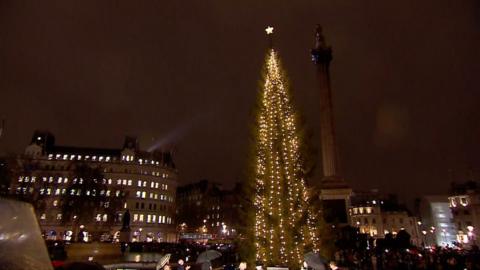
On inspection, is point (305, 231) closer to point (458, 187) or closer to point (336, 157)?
point (336, 157)

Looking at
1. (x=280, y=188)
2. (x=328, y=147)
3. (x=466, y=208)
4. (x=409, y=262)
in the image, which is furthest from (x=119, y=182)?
(x=466, y=208)

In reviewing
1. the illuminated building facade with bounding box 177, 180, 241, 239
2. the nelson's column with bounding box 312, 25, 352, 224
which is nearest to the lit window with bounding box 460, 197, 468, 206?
the nelson's column with bounding box 312, 25, 352, 224

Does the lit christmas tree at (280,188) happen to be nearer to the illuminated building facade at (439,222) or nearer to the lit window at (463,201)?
the lit window at (463,201)

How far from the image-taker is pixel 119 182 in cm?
8788

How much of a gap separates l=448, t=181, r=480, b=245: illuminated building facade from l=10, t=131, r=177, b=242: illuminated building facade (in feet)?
227

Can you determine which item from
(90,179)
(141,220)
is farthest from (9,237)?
(141,220)

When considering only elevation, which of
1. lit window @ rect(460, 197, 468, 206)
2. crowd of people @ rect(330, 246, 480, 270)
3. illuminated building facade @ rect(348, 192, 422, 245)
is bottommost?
crowd of people @ rect(330, 246, 480, 270)

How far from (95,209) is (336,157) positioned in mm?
52227

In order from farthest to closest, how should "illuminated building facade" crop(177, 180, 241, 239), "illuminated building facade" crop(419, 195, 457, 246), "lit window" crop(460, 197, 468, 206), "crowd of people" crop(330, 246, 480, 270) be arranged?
"illuminated building facade" crop(177, 180, 241, 239)
"illuminated building facade" crop(419, 195, 457, 246)
"lit window" crop(460, 197, 468, 206)
"crowd of people" crop(330, 246, 480, 270)

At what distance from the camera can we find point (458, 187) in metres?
83.2

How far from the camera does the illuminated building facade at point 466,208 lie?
70.3 metres

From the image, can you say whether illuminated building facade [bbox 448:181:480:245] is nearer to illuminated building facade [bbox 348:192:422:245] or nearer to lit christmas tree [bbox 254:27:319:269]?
illuminated building facade [bbox 348:192:422:245]

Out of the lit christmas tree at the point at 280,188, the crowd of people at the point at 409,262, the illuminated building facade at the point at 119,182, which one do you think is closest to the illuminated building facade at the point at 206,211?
the illuminated building facade at the point at 119,182

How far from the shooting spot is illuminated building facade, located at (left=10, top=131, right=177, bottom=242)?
260ft
